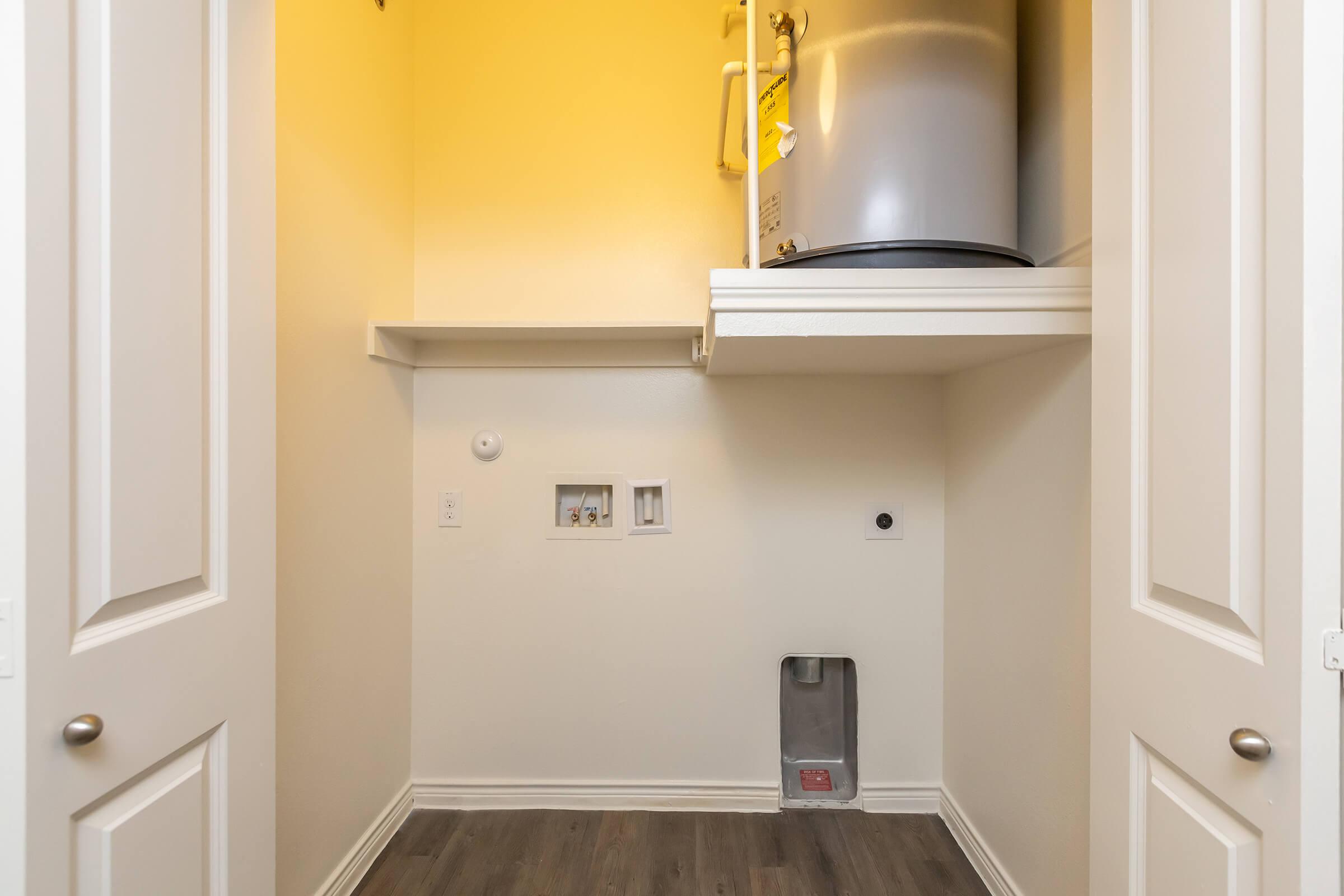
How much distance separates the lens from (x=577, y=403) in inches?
86.6

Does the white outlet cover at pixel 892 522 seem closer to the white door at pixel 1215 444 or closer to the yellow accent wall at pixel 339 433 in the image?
the white door at pixel 1215 444

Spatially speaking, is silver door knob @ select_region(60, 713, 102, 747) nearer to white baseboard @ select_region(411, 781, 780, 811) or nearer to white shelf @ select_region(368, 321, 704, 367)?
white shelf @ select_region(368, 321, 704, 367)

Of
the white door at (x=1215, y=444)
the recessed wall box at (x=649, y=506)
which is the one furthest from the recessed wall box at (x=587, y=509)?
the white door at (x=1215, y=444)

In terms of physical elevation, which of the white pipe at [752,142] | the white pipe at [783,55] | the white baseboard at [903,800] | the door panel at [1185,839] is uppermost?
the white pipe at [783,55]

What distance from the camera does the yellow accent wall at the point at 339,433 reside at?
4.94ft

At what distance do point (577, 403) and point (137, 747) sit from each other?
1.50m

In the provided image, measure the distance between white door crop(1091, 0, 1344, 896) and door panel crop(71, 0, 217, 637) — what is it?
47.7 inches

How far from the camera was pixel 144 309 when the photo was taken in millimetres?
824

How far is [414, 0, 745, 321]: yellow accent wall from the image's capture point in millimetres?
2166

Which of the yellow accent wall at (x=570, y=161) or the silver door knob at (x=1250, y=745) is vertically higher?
the yellow accent wall at (x=570, y=161)

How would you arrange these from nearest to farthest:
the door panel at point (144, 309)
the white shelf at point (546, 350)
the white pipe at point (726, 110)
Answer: the door panel at point (144, 309), the white pipe at point (726, 110), the white shelf at point (546, 350)

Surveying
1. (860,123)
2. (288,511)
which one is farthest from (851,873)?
(860,123)

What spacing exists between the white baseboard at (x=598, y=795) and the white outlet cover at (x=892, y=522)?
2.78 ft

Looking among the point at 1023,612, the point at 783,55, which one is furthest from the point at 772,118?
the point at 1023,612
